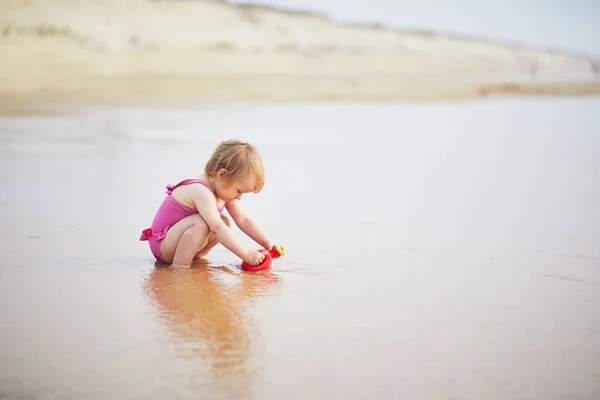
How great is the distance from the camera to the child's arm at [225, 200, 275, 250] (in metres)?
3.16

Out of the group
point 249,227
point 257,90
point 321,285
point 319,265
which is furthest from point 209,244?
point 257,90

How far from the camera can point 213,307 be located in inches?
96.6

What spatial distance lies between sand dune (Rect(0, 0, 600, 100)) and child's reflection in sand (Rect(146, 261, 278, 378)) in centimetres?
916

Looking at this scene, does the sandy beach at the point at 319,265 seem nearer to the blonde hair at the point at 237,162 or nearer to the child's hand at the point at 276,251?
the child's hand at the point at 276,251

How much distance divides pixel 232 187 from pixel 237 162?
10 centimetres

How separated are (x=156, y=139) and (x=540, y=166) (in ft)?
9.50

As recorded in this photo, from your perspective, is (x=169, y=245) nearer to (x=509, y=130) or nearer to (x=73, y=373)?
(x=73, y=373)

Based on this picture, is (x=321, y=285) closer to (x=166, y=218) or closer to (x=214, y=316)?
(x=214, y=316)

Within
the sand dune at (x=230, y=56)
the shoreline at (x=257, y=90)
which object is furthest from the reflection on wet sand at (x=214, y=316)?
the sand dune at (x=230, y=56)

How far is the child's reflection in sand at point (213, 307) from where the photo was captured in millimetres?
2035

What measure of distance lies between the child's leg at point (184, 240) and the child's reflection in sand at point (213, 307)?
46 mm

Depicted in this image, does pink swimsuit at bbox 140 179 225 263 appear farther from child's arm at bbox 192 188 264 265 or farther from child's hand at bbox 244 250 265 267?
child's hand at bbox 244 250 265 267

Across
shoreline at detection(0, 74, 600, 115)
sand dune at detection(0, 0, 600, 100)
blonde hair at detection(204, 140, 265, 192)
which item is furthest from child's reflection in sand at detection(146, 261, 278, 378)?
sand dune at detection(0, 0, 600, 100)

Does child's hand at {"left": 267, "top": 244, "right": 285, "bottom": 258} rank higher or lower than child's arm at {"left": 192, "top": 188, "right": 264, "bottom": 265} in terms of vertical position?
lower
